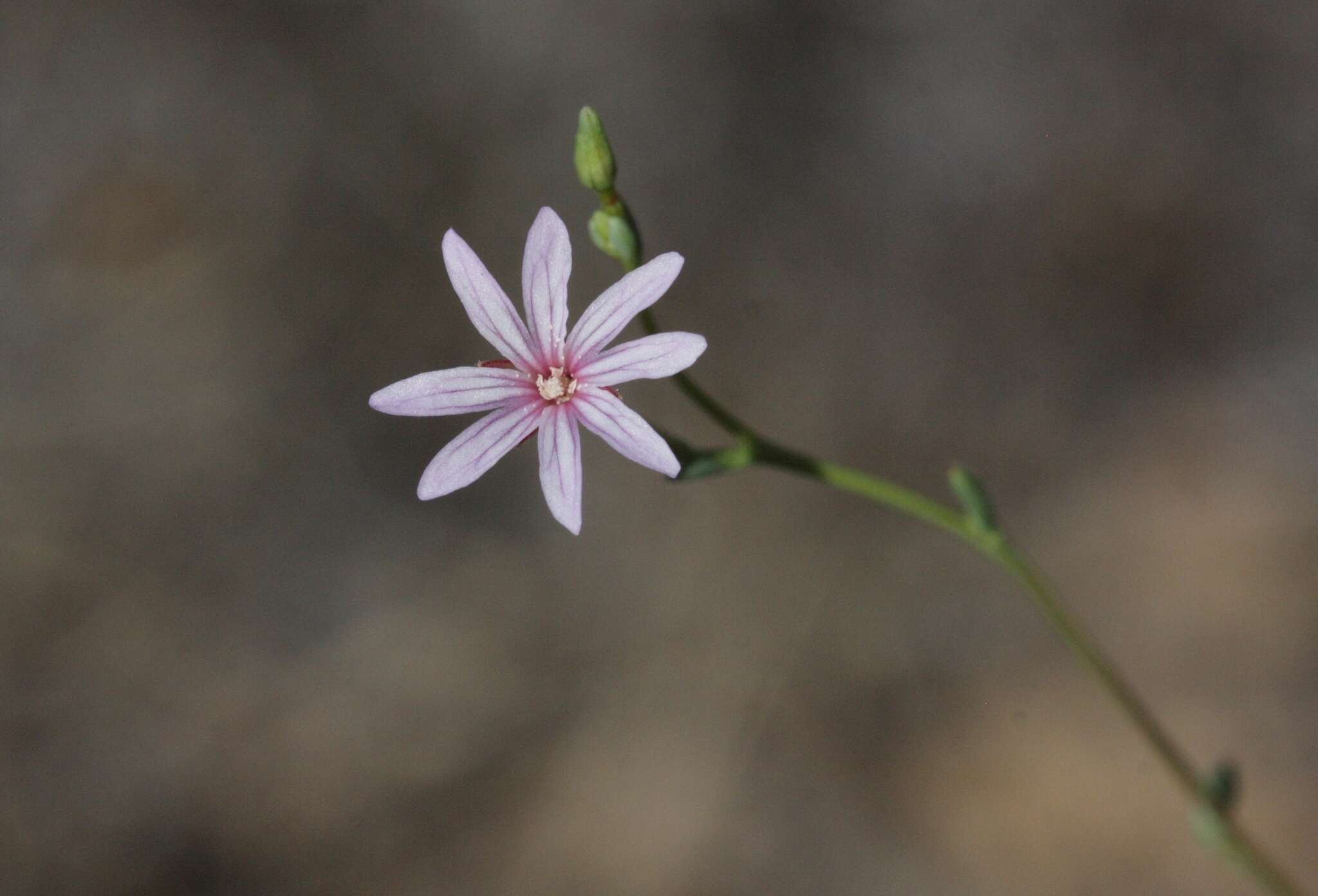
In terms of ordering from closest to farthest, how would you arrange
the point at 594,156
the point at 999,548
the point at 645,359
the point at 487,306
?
the point at 645,359
the point at 594,156
the point at 487,306
the point at 999,548

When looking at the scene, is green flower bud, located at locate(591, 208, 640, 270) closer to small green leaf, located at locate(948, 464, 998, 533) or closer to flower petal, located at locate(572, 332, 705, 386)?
flower petal, located at locate(572, 332, 705, 386)

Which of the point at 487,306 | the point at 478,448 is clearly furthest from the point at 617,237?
the point at 478,448

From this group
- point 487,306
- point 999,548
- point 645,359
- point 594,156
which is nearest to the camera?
point 645,359

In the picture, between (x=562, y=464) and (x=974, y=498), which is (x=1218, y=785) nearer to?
(x=974, y=498)

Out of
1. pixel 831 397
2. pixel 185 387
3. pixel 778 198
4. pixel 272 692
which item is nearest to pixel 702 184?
pixel 778 198

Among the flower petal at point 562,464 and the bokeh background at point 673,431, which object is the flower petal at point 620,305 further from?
the bokeh background at point 673,431

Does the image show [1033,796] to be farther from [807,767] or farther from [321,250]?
[321,250]

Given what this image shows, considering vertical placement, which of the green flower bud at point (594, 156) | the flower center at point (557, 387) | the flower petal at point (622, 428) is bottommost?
the flower petal at point (622, 428)

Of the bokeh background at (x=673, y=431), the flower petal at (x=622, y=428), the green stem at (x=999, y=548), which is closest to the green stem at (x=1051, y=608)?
the green stem at (x=999, y=548)
